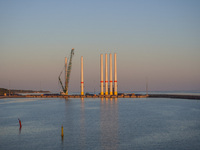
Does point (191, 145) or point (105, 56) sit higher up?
point (105, 56)

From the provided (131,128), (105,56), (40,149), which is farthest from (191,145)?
(105,56)

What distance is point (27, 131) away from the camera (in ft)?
157

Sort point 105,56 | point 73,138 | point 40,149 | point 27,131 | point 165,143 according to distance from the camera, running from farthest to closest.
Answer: point 105,56, point 27,131, point 73,138, point 165,143, point 40,149

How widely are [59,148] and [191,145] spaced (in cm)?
1671

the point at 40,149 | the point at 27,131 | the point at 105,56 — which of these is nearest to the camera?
the point at 40,149

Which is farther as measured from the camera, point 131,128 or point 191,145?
point 131,128

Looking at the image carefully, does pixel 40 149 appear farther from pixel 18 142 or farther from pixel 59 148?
pixel 18 142

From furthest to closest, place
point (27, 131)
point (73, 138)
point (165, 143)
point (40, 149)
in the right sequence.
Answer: point (27, 131)
point (73, 138)
point (165, 143)
point (40, 149)

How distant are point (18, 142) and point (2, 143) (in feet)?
6.82

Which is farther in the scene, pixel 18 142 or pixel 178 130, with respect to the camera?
pixel 178 130

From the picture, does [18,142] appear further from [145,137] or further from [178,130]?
[178,130]

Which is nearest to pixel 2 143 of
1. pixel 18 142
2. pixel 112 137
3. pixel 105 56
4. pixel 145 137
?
pixel 18 142

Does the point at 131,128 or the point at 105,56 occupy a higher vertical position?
the point at 105,56

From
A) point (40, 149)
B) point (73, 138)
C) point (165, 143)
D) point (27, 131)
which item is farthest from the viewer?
point (27, 131)
